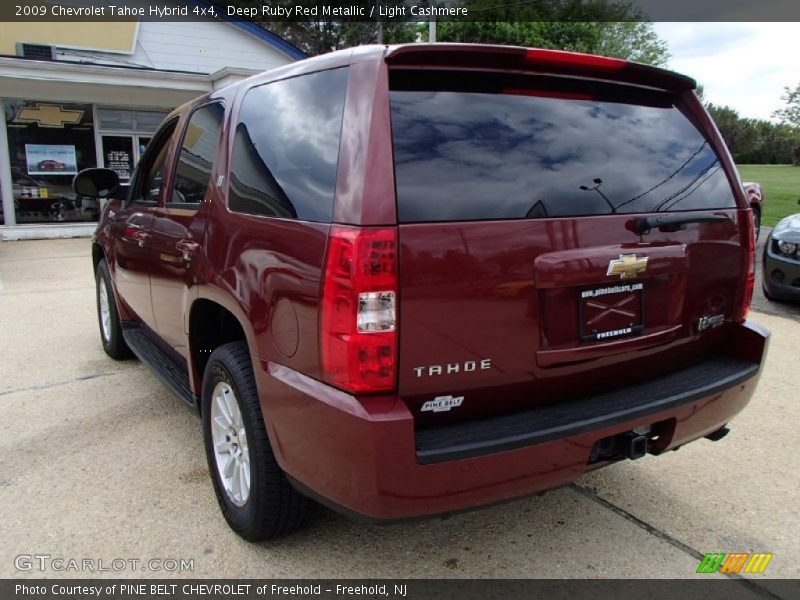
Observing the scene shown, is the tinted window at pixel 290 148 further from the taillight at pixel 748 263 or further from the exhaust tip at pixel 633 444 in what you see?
the taillight at pixel 748 263

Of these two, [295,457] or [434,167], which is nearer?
[434,167]

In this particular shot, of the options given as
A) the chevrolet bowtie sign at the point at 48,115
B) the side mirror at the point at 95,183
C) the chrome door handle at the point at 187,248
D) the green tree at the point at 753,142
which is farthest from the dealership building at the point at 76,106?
the green tree at the point at 753,142

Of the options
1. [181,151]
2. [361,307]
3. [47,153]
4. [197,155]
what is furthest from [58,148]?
[361,307]

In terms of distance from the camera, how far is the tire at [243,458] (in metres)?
2.43

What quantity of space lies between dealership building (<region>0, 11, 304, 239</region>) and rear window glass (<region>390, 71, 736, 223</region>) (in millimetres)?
12040

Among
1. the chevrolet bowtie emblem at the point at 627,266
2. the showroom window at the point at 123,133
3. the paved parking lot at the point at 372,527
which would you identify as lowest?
the paved parking lot at the point at 372,527

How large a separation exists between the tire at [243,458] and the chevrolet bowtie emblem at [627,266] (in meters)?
1.41

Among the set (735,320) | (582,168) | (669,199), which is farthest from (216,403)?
(735,320)

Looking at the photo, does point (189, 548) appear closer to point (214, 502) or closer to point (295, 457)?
point (214, 502)

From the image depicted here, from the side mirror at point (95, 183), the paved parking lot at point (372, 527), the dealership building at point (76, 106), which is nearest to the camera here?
the paved parking lot at point (372, 527)

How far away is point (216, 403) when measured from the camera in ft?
9.39

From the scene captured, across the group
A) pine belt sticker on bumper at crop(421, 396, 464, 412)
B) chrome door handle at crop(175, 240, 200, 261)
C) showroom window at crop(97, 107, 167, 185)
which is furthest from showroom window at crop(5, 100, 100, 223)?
pine belt sticker on bumper at crop(421, 396, 464, 412)

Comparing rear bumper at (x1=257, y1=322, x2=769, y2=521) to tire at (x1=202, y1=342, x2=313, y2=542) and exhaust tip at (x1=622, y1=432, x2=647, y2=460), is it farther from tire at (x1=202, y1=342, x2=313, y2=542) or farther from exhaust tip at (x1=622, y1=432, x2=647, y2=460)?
tire at (x1=202, y1=342, x2=313, y2=542)

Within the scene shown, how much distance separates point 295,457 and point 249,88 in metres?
1.67
